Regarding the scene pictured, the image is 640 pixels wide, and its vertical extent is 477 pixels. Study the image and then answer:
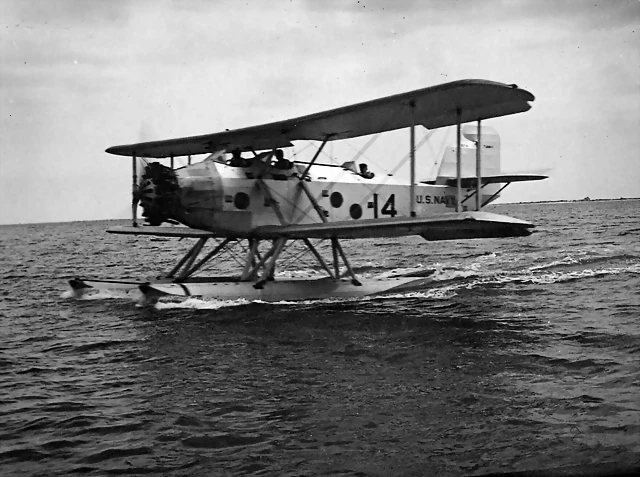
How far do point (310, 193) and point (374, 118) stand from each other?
2618mm

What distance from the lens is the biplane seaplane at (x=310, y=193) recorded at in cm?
1190

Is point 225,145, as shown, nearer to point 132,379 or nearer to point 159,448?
point 132,379

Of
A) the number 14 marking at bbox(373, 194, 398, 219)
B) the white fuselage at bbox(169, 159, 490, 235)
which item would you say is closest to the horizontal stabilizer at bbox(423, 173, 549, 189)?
the white fuselage at bbox(169, 159, 490, 235)

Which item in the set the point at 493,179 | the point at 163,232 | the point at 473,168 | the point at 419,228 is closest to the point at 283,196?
the point at 163,232

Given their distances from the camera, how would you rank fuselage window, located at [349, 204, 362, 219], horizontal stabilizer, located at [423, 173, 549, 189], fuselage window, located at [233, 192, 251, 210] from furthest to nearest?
1. fuselage window, located at [349, 204, 362, 219]
2. horizontal stabilizer, located at [423, 173, 549, 189]
3. fuselage window, located at [233, 192, 251, 210]

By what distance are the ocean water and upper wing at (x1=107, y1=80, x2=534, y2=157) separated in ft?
12.7

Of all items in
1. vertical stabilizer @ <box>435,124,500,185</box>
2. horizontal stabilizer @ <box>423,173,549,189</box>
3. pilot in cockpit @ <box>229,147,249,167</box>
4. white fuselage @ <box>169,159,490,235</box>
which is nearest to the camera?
white fuselage @ <box>169,159,490,235</box>

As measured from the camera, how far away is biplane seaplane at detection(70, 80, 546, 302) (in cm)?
1190

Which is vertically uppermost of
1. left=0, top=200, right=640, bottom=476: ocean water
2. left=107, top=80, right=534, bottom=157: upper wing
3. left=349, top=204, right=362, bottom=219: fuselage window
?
left=107, top=80, right=534, bottom=157: upper wing

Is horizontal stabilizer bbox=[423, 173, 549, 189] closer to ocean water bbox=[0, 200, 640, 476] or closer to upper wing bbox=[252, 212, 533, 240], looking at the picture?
upper wing bbox=[252, 212, 533, 240]

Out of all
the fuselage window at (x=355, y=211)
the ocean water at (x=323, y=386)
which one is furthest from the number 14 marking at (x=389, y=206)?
the ocean water at (x=323, y=386)

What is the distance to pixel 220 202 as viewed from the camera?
1366cm

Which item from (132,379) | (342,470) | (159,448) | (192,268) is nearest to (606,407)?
(342,470)

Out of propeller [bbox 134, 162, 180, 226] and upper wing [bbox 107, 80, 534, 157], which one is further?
propeller [bbox 134, 162, 180, 226]
